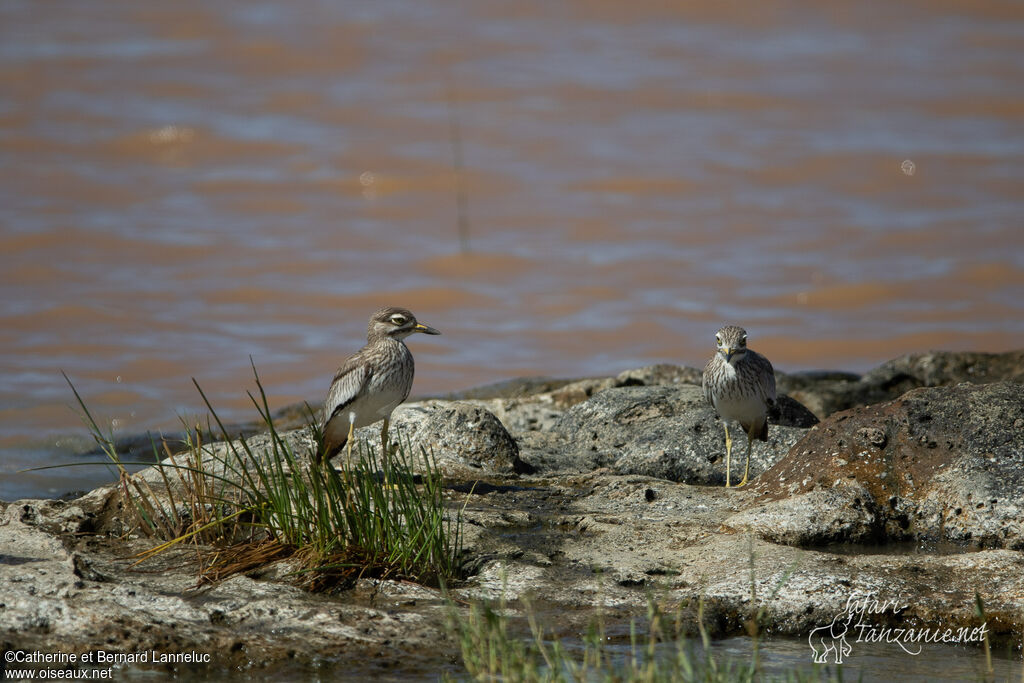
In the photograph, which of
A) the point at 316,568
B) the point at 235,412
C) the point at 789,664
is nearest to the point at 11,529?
the point at 316,568

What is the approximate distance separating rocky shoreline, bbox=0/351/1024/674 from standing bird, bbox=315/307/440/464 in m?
0.44

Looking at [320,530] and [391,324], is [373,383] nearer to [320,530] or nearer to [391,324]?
[391,324]

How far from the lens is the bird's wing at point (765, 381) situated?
319 inches

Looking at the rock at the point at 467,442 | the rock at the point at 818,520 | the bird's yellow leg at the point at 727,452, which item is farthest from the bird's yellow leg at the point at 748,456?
the rock at the point at 467,442

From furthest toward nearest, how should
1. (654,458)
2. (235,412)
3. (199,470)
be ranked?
(235,412)
(654,458)
(199,470)

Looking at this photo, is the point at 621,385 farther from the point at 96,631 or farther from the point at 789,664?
the point at 96,631

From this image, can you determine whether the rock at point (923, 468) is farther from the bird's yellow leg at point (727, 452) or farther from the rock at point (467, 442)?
the rock at point (467, 442)

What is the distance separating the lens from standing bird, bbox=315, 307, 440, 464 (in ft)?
25.4

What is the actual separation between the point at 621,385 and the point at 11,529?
17.1 ft

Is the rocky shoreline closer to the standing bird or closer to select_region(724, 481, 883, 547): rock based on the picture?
select_region(724, 481, 883, 547): rock

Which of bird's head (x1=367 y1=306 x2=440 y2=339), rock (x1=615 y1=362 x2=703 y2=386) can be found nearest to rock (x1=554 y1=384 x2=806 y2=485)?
rock (x1=615 y1=362 x2=703 y2=386)

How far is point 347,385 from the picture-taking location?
25.7 ft

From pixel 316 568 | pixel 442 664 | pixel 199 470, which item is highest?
pixel 199 470

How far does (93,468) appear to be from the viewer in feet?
31.9
